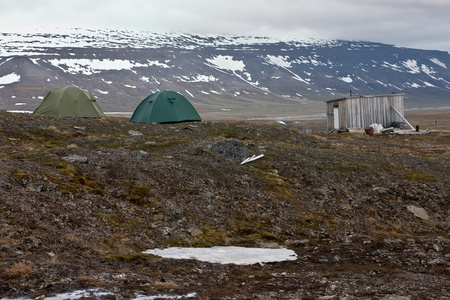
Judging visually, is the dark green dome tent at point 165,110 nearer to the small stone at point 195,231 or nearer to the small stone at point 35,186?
the small stone at point 35,186

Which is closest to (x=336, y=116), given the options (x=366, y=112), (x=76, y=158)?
(x=366, y=112)

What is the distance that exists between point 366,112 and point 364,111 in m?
0.24

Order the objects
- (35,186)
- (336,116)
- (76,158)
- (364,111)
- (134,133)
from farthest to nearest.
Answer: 1. (336,116)
2. (364,111)
3. (134,133)
4. (76,158)
5. (35,186)

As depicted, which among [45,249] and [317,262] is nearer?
[45,249]

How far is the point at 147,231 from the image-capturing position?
12078mm

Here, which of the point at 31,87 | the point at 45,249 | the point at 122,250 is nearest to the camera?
the point at 45,249

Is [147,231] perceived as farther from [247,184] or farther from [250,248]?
[247,184]

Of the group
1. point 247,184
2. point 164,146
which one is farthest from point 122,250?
point 164,146

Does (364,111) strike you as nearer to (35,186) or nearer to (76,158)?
(76,158)

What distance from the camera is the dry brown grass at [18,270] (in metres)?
7.99

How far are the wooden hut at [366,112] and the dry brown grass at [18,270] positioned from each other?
41.8 m

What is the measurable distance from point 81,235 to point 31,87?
200m

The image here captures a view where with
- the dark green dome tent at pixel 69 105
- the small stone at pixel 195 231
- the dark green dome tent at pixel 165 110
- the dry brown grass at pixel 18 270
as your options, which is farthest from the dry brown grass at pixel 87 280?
the dark green dome tent at pixel 69 105

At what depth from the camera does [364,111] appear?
4775 cm
